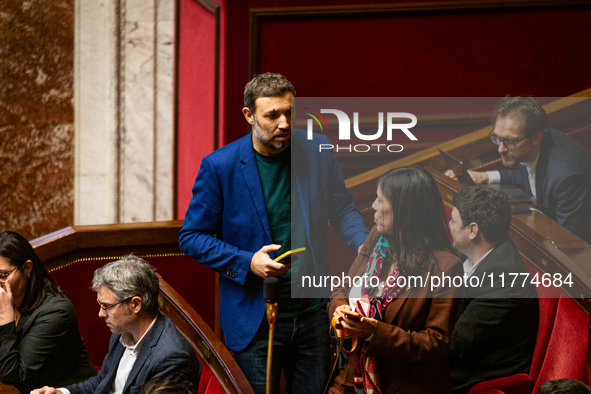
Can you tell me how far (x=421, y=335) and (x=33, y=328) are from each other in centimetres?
143

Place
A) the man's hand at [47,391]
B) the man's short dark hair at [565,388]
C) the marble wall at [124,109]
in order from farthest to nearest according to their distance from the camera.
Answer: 1. the marble wall at [124,109]
2. the man's hand at [47,391]
3. the man's short dark hair at [565,388]

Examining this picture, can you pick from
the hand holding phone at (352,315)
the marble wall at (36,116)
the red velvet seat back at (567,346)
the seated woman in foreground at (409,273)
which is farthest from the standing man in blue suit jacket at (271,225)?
the marble wall at (36,116)

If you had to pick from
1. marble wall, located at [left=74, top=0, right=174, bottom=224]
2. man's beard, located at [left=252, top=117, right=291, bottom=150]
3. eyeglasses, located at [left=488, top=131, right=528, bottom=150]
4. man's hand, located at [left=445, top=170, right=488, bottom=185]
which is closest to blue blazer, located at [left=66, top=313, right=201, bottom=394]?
man's beard, located at [left=252, top=117, right=291, bottom=150]

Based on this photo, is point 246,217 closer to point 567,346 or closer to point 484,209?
point 484,209

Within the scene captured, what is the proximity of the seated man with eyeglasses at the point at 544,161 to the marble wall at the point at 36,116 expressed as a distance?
2913 mm

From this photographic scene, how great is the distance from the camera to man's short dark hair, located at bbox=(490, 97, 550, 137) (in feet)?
5.86

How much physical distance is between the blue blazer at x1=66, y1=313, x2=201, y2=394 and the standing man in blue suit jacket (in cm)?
17

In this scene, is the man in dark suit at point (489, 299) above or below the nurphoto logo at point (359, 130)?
below

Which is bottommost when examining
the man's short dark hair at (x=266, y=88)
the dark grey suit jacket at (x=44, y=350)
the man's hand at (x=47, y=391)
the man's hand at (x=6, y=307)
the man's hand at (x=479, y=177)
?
the man's hand at (x=47, y=391)

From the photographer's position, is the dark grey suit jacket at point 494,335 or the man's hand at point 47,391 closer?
the dark grey suit jacket at point 494,335

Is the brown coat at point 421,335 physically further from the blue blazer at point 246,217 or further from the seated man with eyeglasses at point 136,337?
the seated man with eyeglasses at point 136,337

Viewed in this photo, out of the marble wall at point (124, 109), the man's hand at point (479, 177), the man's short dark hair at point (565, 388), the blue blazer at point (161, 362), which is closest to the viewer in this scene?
the man's short dark hair at point (565, 388)

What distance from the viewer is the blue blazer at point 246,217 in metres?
1.92

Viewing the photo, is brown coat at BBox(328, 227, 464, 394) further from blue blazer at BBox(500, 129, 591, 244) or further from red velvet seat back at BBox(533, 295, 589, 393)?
red velvet seat back at BBox(533, 295, 589, 393)
